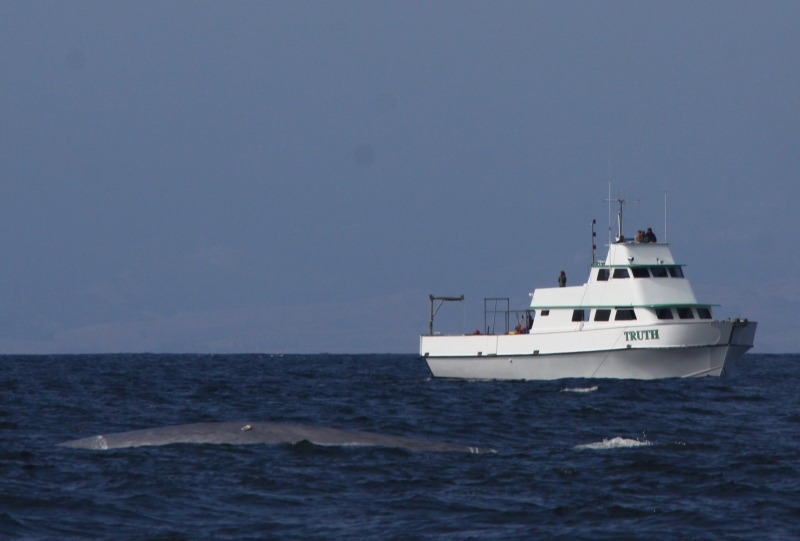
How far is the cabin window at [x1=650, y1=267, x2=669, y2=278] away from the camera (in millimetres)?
48406

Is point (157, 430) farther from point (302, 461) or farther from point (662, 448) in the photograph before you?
point (662, 448)

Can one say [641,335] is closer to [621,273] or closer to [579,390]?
[621,273]

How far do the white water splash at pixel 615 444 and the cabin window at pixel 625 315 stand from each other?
80.5 ft

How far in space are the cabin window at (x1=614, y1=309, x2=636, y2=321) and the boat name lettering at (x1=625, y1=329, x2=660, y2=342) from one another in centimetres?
99

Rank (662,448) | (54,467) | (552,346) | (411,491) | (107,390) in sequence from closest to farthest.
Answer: (411,491) < (54,467) < (662,448) < (107,390) < (552,346)

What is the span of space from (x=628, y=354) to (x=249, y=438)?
90.9 ft

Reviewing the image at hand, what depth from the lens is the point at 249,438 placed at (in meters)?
22.3

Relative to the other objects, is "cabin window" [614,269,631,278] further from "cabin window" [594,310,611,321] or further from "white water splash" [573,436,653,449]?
"white water splash" [573,436,653,449]

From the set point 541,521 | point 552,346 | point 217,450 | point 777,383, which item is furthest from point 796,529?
point 777,383

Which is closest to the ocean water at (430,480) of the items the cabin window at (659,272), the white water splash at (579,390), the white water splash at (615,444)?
the white water splash at (615,444)

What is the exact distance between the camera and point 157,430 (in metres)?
23.0

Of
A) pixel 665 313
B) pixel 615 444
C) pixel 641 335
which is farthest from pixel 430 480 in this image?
pixel 665 313

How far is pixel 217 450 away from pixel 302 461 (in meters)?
1.98

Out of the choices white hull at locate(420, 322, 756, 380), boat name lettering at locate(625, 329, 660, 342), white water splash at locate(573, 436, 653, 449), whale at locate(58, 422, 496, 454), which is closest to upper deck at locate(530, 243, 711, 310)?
boat name lettering at locate(625, 329, 660, 342)
